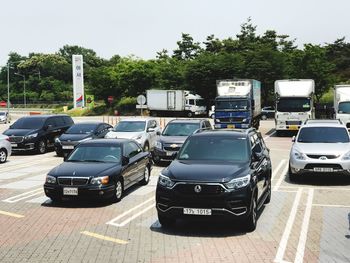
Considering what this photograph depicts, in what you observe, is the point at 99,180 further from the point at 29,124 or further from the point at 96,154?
the point at 29,124

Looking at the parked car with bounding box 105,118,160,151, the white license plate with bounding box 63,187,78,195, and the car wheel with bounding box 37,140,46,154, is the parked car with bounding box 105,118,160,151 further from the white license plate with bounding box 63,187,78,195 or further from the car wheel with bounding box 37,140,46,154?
the white license plate with bounding box 63,187,78,195

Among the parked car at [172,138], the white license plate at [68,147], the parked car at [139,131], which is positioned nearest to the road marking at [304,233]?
the parked car at [172,138]

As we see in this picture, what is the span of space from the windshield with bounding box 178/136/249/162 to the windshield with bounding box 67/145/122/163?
8.65 feet

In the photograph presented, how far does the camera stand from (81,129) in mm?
22609

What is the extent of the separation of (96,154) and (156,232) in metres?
3.81

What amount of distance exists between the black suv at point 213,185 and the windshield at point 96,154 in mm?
2734

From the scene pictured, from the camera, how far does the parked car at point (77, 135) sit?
69.6 feet

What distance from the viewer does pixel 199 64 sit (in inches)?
2463

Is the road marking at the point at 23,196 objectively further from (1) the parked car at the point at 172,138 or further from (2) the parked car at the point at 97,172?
(1) the parked car at the point at 172,138

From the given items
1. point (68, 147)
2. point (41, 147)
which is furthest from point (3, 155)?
point (41, 147)

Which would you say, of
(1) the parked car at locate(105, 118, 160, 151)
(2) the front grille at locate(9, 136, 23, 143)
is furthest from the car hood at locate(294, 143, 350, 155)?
(2) the front grille at locate(9, 136, 23, 143)

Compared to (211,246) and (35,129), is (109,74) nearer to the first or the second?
(35,129)

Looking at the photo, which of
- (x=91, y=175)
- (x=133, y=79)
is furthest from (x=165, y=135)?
(x=133, y=79)

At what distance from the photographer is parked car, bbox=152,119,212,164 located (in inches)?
688
